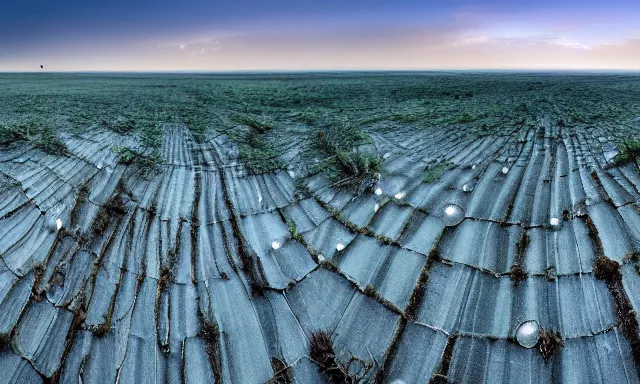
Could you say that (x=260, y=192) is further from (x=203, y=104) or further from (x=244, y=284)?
(x=203, y=104)

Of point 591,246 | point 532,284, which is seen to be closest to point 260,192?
point 532,284

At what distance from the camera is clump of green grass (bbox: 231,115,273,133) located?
1353cm

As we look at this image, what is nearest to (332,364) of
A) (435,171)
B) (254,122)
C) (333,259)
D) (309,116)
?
(333,259)

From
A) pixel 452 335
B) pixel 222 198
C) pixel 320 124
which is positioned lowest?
pixel 452 335

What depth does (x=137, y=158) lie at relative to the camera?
35.0 feet

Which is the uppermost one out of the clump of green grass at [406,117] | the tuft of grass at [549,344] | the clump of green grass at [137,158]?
the clump of green grass at [406,117]

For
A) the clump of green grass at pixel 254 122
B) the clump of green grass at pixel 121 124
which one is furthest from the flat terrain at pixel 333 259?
the clump of green grass at pixel 254 122

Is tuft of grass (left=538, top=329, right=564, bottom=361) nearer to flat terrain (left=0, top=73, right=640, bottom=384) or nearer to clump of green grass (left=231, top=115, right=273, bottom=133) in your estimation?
flat terrain (left=0, top=73, right=640, bottom=384)

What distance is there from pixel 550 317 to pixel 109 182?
1001cm

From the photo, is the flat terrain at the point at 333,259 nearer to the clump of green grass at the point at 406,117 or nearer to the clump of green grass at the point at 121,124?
the clump of green grass at the point at 406,117

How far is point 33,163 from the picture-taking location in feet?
35.9

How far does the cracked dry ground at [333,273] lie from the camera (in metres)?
5.95

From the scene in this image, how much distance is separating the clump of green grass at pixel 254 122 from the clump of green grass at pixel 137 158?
3.73m

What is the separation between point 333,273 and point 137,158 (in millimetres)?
6817
